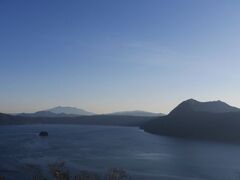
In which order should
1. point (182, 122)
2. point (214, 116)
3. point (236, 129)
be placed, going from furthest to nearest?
1. point (182, 122)
2. point (214, 116)
3. point (236, 129)

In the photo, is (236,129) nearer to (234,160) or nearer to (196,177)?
(234,160)

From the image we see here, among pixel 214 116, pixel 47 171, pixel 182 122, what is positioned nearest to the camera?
pixel 47 171

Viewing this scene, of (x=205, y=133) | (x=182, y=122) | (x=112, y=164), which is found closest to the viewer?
(x=112, y=164)

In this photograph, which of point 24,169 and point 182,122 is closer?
point 24,169

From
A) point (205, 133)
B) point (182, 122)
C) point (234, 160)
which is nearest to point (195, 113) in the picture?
point (182, 122)

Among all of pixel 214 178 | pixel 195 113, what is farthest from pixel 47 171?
pixel 195 113

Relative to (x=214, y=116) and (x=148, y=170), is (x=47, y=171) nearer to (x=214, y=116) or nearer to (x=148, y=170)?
(x=148, y=170)

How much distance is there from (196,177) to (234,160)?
25.7 meters

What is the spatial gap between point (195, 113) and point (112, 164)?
403ft

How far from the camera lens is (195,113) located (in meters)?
183

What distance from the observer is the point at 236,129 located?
138000 millimetres

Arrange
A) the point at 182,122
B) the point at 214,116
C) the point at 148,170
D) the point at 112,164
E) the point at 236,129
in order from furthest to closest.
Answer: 1. the point at 182,122
2. the point at 214,116
3. the point at 236,129
4. the point at 112,164
5. the point at 148,170

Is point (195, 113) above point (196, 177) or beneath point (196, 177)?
above

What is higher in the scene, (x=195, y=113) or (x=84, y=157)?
(x=195, y=113)
